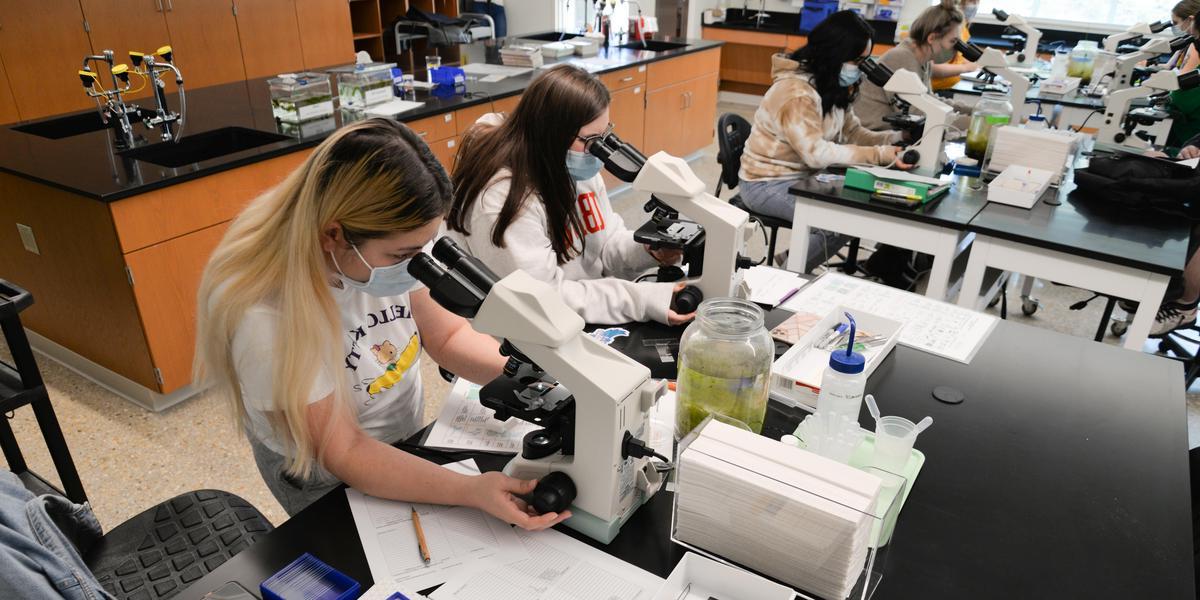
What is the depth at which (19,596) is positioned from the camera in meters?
0.82

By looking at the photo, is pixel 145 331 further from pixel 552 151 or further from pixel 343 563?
pixel 343 563

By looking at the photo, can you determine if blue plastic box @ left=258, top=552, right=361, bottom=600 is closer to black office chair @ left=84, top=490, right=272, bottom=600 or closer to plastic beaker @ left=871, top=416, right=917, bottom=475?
black office chair @ left=84, top=490, right=272, bottom=600

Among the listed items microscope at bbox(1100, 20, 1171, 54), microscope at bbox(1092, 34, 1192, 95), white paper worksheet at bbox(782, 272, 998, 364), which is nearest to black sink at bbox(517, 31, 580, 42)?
microscope at bbox(1092, 34, 1192, 95)

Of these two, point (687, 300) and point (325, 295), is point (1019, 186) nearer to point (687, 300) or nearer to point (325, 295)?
point (687, 300)

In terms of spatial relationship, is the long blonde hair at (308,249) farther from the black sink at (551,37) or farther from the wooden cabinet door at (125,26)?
Result: the black sink at (551,37)

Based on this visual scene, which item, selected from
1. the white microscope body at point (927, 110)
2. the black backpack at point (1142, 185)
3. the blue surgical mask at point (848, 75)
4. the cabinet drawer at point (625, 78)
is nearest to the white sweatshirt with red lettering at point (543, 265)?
the white microscope body at point (927, 110)

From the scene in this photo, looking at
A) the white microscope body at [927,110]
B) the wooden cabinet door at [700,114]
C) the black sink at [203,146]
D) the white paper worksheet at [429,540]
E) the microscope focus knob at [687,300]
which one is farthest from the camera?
the wooden cabinet door at [700,114]

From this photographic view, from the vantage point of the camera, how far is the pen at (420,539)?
3.42 feet

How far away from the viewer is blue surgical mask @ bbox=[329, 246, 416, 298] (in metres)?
1.19

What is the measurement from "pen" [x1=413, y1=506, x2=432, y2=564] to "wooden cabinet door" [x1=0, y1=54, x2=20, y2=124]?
407cm

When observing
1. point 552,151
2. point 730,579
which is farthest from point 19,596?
point 552,151

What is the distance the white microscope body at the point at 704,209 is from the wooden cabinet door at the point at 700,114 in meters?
3.68

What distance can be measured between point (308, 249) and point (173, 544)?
67 centimetres

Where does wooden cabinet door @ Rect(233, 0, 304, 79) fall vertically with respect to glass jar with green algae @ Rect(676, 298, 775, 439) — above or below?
above
